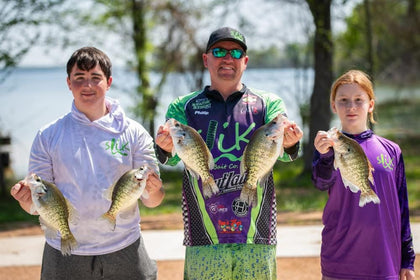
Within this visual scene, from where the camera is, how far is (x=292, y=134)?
128 inches

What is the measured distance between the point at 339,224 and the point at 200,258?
938 millimetres

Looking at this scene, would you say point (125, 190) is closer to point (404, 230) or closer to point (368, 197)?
point (368, 197)

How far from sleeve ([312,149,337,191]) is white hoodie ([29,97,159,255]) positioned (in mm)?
1140

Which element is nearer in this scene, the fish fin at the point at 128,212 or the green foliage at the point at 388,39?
the fish fin at the point at 128,212

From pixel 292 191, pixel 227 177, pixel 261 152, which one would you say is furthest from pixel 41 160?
pixel 292 191

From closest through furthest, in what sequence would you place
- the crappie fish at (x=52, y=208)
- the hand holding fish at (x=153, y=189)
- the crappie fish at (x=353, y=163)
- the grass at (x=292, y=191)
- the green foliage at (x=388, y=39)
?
the crappie fish at (x=52, y=208), the crappie fish at (x=353, y=163), the hand holding fish at (x=153, y=189), the grass at (x=292, y=191), the green foliage at (x=388, y=39)

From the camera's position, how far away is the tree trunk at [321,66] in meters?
12.8

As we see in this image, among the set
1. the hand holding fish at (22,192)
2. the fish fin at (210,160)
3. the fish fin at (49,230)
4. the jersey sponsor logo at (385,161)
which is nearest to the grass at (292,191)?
the jersey sponsor logo at (385,161)

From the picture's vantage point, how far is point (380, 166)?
348 cm

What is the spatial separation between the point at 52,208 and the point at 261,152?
4.16ft

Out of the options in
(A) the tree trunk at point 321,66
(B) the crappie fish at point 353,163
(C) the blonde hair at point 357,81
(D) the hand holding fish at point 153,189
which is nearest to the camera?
(B) the crappie fish at point 353,163

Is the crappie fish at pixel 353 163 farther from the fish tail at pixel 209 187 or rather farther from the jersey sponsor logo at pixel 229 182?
the fish tail at pixel 209 187

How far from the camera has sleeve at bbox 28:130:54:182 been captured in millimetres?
3348

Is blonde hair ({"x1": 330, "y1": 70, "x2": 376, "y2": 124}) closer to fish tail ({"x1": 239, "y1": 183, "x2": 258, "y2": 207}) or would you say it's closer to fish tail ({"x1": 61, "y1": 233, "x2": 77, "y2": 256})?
fish tail ({"x1": 239, "y1": 183, "x2": 258, "y2": 207})
